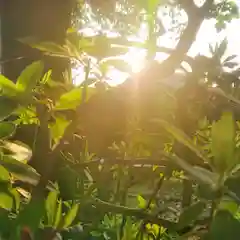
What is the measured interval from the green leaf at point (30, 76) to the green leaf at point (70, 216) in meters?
0.14

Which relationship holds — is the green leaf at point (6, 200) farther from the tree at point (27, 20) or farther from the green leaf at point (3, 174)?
the tree at point (27, 20)

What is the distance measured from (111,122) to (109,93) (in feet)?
0.10

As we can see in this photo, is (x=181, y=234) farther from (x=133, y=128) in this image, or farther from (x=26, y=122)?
(x=26, y=122)

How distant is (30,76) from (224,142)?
0.23 meters

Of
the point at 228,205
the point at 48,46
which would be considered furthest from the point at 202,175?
the point at 48,46

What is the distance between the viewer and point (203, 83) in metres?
0.56

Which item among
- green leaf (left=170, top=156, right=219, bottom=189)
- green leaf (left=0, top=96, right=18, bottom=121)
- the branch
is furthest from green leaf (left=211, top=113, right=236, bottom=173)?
green leaf (left=0, top=96, right=18, bottom=121)

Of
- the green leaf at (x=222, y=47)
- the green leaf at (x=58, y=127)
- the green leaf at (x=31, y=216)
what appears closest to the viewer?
the green leaf at (x=31, y=216)

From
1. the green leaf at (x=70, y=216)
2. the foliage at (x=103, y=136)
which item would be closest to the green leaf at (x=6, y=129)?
the foliage at (x=103, y=136)

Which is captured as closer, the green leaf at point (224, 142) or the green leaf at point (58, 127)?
the green leaf at point (224, 142)

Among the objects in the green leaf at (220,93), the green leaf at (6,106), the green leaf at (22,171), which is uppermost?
the green leaf at (220,93)

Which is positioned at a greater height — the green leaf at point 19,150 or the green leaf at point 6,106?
the green leaf at point 6,106

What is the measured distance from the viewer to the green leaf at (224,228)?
1.18ft

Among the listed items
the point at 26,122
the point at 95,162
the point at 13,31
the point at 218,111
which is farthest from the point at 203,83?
the point at 13,31
